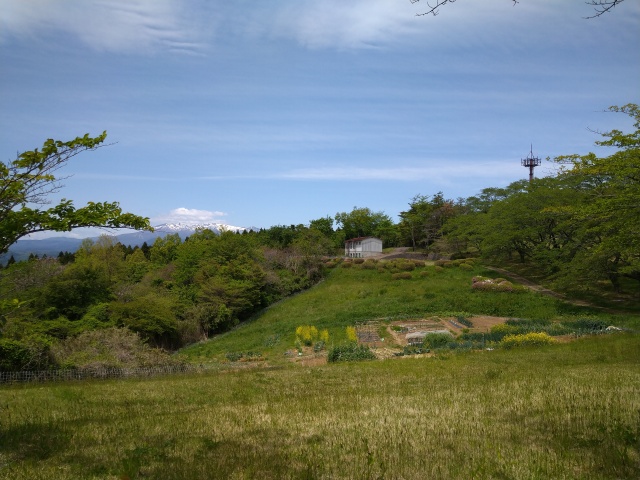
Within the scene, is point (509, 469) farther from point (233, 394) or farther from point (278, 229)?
point (278, 229)

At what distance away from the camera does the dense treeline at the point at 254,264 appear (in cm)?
2194

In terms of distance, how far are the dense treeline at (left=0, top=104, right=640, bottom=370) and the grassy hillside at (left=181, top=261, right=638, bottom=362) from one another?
3242mm

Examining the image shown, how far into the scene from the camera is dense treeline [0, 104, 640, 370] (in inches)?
864

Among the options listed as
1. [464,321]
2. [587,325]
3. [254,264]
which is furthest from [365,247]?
[587,325]

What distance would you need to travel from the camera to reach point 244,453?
227 inches

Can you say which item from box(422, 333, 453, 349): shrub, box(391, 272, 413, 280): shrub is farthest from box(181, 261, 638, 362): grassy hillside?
Result: box(422, 333, 453, 349): shrub

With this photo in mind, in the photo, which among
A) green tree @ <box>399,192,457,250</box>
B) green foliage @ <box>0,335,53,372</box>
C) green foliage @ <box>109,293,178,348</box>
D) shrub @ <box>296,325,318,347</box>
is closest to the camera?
green foliage @ <box>0,335,53,372</box>

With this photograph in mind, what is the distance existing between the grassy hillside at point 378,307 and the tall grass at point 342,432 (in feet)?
60.8

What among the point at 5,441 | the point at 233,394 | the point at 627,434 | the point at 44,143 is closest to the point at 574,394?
the point at 627,434

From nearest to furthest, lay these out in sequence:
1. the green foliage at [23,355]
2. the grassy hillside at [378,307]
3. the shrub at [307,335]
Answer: the green foliage at [23,355] → the shrub at [307,335] → the grassy hillside at [378,307]

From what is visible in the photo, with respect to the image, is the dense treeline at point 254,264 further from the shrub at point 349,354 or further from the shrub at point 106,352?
the shrub at point 349,354

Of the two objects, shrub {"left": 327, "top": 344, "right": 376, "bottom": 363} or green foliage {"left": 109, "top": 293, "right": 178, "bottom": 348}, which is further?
green foliage {"left": 109, "top": 293, "right": 178, "bottom": 348}

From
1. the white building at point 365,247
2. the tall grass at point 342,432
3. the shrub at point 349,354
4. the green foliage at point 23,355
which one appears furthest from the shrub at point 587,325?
the white building at point 365,247

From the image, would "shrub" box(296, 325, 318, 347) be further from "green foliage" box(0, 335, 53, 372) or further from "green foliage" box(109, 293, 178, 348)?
"green foliage" box(0, 335, 53, 372)
